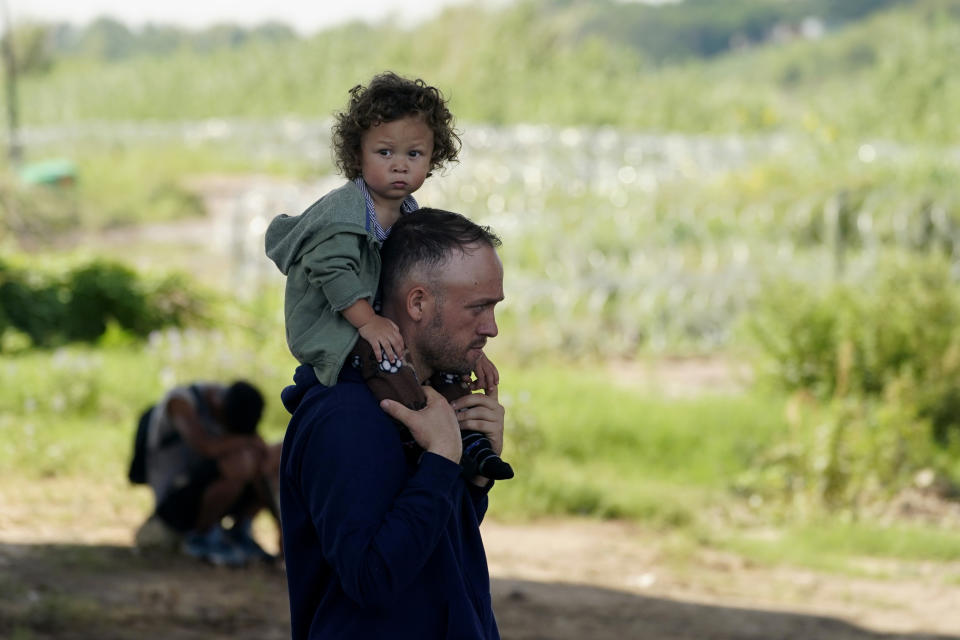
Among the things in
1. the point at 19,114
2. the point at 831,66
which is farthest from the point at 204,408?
the point at 831,66

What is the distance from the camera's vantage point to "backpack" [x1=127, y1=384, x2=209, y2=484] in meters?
5.87

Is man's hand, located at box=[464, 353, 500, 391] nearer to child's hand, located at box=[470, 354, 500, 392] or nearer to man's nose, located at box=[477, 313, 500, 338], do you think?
child's hand, located at box=[470, 354, 500, 392]

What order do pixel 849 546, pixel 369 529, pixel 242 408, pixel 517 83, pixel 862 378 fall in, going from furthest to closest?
pixel 517 83
pixel 862 378
pixel 849 546
pixel 242 408
pixel 369 529

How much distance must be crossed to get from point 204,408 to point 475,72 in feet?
77.8

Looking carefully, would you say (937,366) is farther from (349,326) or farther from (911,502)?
(349,326)

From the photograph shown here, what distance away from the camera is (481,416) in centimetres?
225

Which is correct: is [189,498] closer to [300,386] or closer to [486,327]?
[300,386]

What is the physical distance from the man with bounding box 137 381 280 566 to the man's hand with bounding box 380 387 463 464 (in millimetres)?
3586

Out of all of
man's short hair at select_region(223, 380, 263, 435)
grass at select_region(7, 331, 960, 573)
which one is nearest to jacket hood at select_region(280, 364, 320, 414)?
man's short hair at select_region(223, 380, 263, 435)

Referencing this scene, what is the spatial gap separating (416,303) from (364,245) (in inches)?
5.2

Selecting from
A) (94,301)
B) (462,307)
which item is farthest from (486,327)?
(94,301)

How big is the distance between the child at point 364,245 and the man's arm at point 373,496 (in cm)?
7

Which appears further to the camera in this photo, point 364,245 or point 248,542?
point 248,542

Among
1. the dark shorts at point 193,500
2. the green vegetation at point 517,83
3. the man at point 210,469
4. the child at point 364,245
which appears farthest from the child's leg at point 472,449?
the green vegetation at point 517,83
